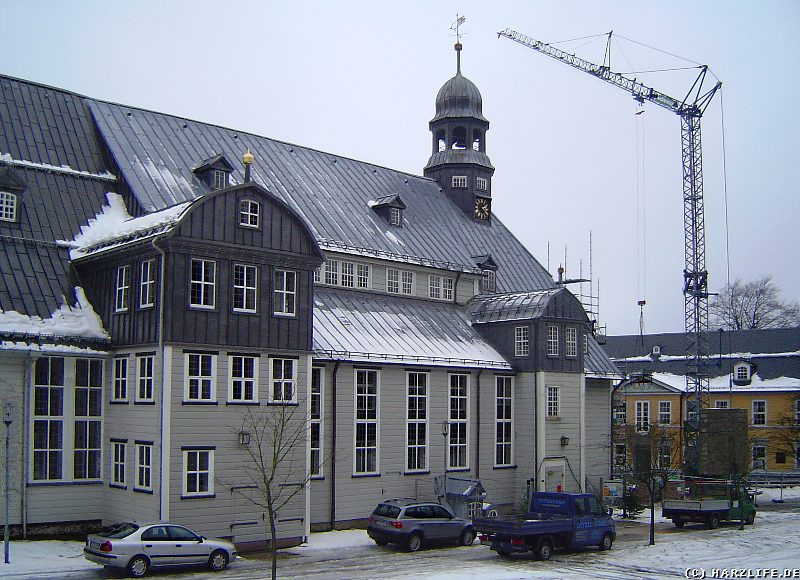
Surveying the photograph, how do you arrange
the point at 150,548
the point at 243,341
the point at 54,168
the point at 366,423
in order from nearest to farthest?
the point at 150,548 → the point at 243,341 → the point at 54,168 → the point at 366,423

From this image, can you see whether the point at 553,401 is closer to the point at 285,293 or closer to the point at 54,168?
the point at 285,293

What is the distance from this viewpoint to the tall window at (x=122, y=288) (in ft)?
105

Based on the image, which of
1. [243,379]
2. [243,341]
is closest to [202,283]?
[243,341]

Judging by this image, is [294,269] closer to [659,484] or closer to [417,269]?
[417,269]

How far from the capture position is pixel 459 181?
5600cm

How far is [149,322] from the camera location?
99.9ft

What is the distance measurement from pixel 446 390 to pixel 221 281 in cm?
1382

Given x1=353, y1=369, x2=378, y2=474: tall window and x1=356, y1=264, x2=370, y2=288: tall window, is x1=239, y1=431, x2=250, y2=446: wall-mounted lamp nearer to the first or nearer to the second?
x1=353, y1=369, x2=378, y2=474: tall window

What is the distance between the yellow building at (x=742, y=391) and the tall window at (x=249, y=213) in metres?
42.9

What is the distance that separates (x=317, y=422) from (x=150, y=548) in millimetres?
10940

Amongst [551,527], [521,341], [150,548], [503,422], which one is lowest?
[551,527]

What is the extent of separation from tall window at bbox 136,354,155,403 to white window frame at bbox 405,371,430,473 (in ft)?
41.2

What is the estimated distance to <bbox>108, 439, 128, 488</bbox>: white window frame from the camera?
31344 mm

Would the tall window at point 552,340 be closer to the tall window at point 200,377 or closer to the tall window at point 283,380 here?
the tall window at point 283,380
